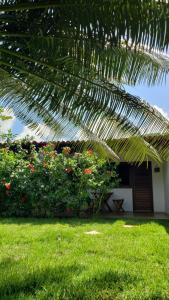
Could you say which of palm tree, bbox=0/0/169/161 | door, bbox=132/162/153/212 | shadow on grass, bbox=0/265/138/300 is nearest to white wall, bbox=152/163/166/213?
door, bbox=132/162/153/212

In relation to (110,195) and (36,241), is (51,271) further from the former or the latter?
(110,195)

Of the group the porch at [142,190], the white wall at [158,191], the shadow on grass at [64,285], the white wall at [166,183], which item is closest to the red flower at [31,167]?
the porch at [142,190]

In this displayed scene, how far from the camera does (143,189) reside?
14898 millimetres

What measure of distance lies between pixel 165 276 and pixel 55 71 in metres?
3.33

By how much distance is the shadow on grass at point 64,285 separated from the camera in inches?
167

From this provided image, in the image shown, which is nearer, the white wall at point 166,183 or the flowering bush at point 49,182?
the flowering bush at point 49,182

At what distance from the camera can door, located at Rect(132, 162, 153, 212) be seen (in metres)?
14.6

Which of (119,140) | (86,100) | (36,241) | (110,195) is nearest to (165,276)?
(119,140)

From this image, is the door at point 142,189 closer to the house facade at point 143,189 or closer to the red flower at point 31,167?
the house facade at point 143,189

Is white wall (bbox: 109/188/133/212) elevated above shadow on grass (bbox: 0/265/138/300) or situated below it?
above

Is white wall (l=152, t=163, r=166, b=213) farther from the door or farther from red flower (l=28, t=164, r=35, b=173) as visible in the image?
red flower (l=28, t=164, r=35, b=173)

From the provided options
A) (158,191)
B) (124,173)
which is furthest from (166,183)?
(124,173)

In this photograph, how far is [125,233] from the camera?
27.0 ft

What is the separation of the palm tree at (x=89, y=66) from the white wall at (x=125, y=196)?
9918 mm
